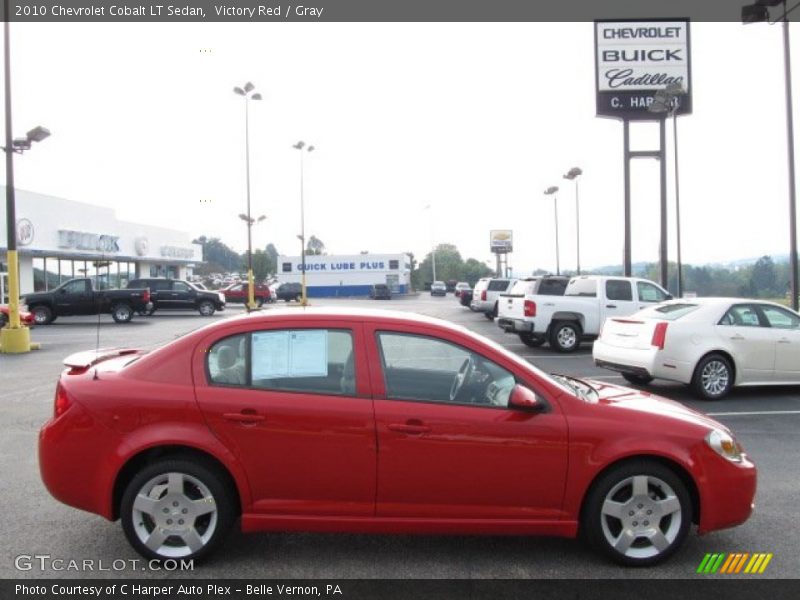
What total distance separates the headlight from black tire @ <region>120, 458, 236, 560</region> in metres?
2.99

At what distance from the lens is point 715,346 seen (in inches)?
376

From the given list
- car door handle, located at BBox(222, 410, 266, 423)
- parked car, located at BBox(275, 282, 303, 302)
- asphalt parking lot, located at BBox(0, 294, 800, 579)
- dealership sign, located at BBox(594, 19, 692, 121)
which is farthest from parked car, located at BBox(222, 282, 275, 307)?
car door handle, located at BBox(222, 410, 266, 423)

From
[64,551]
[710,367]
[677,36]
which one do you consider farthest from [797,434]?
[677,36]

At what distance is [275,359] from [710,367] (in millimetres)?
7526

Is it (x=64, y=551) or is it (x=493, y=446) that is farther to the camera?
(x=64, y=551)

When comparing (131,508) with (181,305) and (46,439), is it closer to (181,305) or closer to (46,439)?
(46,439)

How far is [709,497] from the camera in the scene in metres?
4.12

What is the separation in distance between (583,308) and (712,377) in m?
6.49

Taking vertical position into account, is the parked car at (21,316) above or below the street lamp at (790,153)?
below

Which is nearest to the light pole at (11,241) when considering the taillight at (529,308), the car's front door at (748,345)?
the taillight at (529,308)

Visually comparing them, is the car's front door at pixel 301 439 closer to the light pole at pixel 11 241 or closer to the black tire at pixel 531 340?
the black tire at pixel 531 340

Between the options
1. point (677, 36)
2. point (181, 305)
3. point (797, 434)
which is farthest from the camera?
point (181, 305)

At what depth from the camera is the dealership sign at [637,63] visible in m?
24.3
